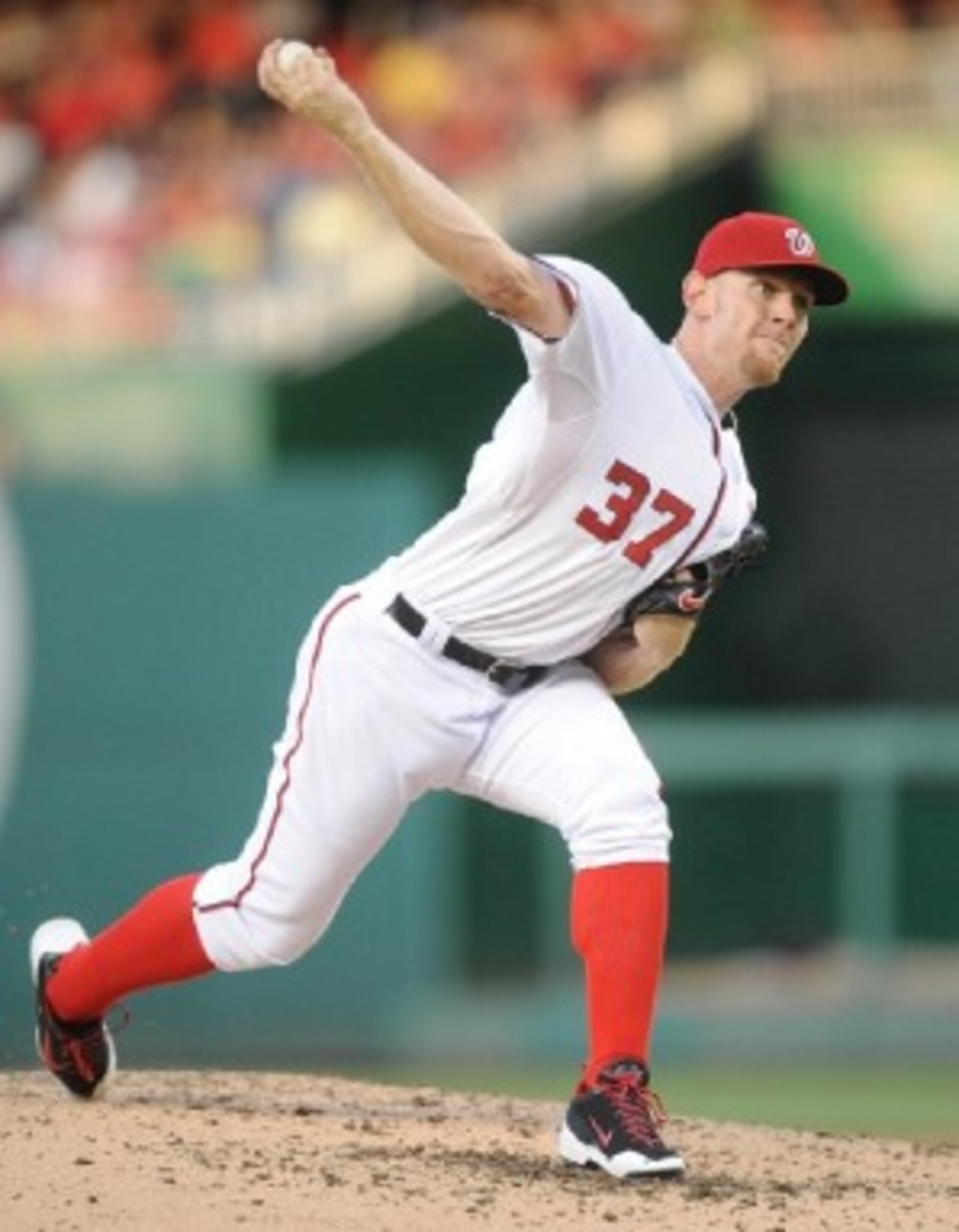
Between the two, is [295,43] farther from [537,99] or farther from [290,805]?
[537,99]

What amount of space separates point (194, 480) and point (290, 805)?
4.67m

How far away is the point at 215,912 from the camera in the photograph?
580cm

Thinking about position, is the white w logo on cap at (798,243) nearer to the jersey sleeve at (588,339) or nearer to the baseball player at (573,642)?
the baseball player at (573,642)

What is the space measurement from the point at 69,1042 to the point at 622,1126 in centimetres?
125

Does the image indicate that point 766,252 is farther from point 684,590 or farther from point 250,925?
point 250,925

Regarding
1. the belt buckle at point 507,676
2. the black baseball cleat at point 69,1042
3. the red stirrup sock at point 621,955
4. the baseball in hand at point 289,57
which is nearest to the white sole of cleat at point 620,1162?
the red stirrup sock at point 621,955

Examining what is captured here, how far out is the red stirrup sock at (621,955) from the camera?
5.35m

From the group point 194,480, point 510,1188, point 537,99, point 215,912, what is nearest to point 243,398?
point 194,480

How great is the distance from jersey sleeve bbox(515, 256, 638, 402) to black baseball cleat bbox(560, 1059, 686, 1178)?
1122 millimetres

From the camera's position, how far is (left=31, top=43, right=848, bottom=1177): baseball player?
533 centimetres

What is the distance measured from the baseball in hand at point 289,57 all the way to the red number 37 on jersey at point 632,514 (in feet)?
3.12

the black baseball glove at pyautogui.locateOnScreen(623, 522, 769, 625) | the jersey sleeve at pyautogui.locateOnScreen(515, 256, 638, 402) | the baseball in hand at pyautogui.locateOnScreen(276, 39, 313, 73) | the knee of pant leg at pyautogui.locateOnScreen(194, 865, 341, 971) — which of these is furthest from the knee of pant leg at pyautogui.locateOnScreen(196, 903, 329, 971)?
the baseball in hand at pyautogui.locateOnScreen(276, 39, 313, 73)

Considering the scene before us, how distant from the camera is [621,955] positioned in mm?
5355

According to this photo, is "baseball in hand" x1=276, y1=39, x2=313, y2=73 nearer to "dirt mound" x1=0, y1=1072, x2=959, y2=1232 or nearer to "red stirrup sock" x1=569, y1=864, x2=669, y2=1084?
"red stirrup sock" x1=569, y1=864, x2=669, y2=1084
